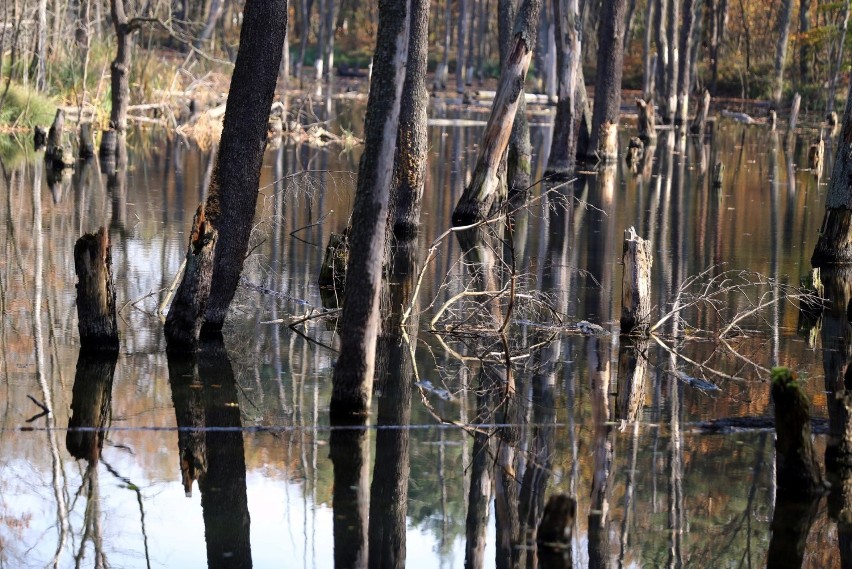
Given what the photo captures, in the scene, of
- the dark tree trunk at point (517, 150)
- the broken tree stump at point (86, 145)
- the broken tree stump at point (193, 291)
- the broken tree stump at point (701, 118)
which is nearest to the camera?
the broken tree stump at point (193, 291)

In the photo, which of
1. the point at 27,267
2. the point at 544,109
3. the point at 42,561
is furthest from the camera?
the point at 544,109

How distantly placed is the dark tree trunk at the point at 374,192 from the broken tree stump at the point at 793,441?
281cm

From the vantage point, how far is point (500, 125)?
18.8 metres

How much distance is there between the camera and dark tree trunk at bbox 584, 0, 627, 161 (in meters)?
28.7

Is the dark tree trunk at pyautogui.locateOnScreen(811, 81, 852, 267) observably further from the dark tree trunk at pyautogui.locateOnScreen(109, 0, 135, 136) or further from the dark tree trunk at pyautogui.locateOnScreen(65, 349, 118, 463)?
the dark tree trunk at pyautogui.locateOnScreen(109, 0, 135, 136)

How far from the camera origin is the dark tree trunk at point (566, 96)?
84.3 feet

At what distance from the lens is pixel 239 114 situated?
10562 millimetres

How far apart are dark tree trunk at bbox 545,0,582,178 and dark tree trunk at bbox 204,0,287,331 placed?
1483 centimetres

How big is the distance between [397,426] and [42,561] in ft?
9.70

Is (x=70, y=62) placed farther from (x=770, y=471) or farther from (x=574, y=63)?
(x=770, y=471)

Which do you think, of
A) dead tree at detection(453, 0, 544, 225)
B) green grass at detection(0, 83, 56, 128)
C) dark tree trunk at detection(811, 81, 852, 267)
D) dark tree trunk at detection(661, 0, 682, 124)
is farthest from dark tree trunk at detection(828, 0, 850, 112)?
dark tree trunk at detection(811, 81, 852, 267)

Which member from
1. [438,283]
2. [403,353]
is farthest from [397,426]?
[438,283]

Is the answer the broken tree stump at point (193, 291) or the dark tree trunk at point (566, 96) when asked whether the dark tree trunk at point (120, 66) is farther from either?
the broken tree stump at point (193, 291)

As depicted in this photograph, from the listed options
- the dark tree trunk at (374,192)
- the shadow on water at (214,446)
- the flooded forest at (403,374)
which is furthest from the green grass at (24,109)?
the dark tree trunk at (374,192)
